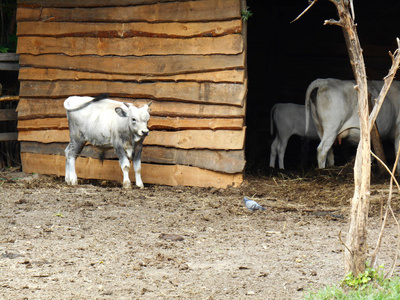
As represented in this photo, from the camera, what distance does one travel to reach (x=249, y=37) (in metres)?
12.5

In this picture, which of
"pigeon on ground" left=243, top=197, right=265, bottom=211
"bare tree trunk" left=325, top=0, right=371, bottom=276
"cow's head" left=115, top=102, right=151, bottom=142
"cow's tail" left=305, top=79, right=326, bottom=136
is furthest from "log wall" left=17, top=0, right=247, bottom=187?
"bare tree trunk" left=325, top=0, right=371, bottom=276

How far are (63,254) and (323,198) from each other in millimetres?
3581

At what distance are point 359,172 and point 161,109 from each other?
4.89m

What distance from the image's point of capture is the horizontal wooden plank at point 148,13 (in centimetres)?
774

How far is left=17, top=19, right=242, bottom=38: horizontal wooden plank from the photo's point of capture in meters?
7.77

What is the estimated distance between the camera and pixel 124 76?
28.0 feet

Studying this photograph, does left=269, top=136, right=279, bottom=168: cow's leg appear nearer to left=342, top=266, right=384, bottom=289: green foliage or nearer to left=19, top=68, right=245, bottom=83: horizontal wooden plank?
left=19, top=68, right=245, bottom=83: horizontal wooden plank

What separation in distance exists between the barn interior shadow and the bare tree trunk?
8069mm

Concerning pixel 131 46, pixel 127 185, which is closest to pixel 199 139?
pixel 127 185

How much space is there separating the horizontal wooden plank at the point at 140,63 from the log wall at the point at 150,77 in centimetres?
1

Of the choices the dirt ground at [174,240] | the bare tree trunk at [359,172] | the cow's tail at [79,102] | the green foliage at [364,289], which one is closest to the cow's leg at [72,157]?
the dirt ground at [174,240]

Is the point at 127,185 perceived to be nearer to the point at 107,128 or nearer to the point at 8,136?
the point at 107,128

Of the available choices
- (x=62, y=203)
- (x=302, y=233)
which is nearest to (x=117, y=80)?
(x=62, y=203)

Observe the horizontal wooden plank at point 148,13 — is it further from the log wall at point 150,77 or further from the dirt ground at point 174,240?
the dirt ground at point 174,240
